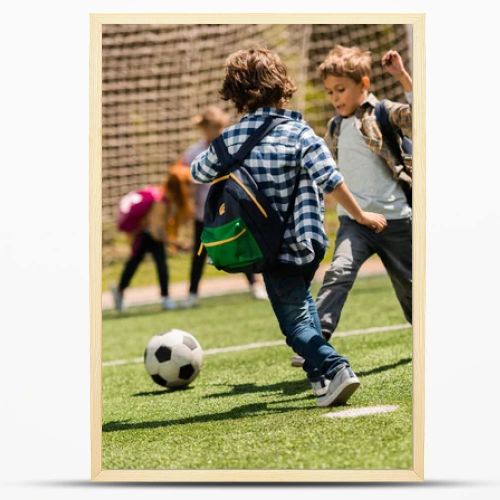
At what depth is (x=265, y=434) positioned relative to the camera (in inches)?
141

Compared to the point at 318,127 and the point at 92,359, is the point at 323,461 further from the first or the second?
the point at 318,127

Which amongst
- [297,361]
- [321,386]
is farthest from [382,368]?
[321,386]

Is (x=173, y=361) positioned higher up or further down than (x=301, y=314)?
further down

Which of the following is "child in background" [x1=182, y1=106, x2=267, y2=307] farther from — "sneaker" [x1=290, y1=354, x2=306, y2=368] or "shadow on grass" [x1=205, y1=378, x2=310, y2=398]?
"shadow on grass" [x1=205, y1=378, x2=310, y2=398]

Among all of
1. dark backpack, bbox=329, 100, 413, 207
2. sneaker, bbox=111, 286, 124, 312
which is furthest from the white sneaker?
dark backpack, bbox=329, 100, 413, 207

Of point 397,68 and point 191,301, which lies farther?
point 191,301

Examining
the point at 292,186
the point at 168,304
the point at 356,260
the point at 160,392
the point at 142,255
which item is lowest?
the point at 160,392

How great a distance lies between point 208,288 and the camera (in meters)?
8.97

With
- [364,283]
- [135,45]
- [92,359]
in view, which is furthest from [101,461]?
[135,45]

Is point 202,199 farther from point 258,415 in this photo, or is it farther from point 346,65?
Result: point 258,415

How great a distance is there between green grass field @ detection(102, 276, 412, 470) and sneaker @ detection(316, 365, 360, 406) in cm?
4

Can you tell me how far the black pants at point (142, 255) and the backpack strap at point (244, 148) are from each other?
4167 mm

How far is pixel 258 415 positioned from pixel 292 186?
33.4 inches
